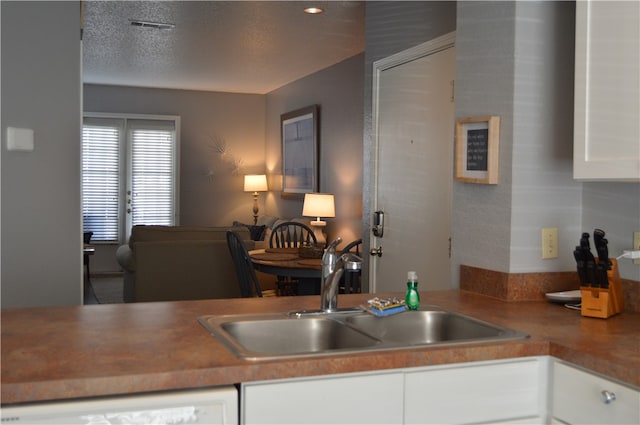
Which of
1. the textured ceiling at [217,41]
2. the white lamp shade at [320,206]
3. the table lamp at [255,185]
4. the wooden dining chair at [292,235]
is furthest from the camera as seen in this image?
the table lamp at [255,185]

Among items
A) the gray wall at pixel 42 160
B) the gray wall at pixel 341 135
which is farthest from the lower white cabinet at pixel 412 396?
the gray wall at pixel 341 135

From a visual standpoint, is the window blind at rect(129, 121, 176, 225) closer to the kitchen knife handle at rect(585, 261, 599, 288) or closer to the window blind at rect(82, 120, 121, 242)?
the window blind at rect(82, 120, 121, 242)

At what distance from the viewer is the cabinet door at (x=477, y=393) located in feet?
5.47

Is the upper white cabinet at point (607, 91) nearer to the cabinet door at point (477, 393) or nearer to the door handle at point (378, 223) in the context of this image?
the cabinet door at point (477, 393)

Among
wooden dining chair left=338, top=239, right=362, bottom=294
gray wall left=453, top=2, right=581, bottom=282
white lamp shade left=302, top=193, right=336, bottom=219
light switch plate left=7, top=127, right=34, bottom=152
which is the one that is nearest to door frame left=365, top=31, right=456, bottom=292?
wooden dining chair left=338, top=239, right=362, bottom=294

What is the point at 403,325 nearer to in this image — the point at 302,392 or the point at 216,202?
the point at 302,392

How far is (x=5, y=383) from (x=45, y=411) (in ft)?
0.32

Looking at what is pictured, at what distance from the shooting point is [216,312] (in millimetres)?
2074

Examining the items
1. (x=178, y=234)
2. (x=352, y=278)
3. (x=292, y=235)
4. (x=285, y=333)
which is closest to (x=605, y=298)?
(x=285, y=333)

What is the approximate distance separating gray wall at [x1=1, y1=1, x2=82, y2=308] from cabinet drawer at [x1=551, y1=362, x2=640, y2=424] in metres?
2.48

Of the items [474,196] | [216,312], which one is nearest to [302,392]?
[216,312]

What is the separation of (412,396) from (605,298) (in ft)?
2.68

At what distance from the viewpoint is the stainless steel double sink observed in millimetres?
1925

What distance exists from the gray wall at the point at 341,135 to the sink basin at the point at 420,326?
13.4ft
